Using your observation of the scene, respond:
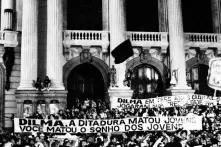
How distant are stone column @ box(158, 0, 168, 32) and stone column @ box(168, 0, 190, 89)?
90cm

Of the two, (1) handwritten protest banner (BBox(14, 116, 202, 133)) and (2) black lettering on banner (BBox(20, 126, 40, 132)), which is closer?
(2) black lettering on banner (BBox(20, 126, 40, 132))

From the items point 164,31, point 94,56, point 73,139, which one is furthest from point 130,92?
point 73,139

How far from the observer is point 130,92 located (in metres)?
28.2

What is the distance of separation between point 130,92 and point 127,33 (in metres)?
4.79

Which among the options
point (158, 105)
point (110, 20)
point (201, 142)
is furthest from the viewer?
point (110, 20)

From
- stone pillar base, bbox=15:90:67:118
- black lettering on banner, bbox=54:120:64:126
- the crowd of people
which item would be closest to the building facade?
stone pillar base, bbox=15:90:67:118

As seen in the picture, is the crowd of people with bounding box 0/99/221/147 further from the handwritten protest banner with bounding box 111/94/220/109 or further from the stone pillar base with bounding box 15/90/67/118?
the stone pillar base with bounding box 15/90/67/118

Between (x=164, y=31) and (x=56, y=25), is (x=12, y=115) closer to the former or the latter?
(x=56, y=25)

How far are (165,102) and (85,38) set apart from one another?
29.9ft

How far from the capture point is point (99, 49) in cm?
3025

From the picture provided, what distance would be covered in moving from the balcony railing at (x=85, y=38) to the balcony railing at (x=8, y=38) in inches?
143

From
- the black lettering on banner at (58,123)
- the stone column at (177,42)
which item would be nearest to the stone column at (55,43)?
the stone column at (177,42)

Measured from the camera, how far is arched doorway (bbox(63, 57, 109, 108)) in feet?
97.5

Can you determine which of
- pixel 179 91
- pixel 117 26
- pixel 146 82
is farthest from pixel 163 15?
pixel 179 91
